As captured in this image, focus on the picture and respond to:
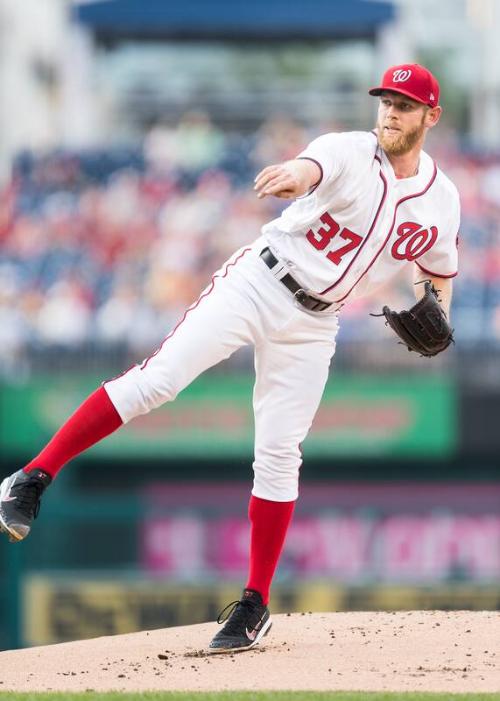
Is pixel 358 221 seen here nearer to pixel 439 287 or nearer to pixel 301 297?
pixel 301 297

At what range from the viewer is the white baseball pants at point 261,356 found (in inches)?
181

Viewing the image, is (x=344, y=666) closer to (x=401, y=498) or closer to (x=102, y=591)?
(x=102, y=591)

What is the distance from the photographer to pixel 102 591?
9695 mm

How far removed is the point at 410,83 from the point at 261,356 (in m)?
0.99

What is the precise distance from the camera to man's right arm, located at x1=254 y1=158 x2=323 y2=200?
4160 millimetres

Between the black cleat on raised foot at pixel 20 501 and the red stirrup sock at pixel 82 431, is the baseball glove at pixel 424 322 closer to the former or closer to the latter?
the red stirrup sock at pixel 82 431

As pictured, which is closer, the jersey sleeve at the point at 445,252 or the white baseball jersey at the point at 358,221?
the white baseball jersey at the point at 358,221

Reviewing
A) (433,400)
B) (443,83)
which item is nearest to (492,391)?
(433,400)

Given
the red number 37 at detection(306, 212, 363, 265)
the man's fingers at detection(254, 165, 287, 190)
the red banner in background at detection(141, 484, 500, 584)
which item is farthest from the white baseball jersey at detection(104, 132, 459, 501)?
the red banner in background at detection(141, 484, 500, 584)

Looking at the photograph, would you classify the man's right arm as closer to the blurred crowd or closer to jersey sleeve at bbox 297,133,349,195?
jersey sleeve at bbox 297,133,349,195

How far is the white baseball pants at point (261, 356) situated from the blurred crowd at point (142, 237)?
592cm

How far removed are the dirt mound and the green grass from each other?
0.44 ft

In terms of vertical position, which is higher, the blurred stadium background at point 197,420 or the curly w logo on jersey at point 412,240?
the curly w logo on jersey at point 412,240

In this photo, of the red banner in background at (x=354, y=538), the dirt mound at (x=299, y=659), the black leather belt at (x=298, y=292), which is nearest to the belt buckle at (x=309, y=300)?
the black leather belt at (x=298, y=292)
